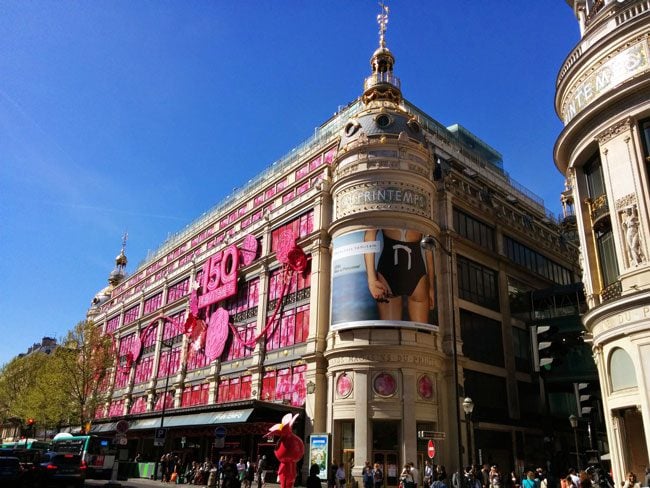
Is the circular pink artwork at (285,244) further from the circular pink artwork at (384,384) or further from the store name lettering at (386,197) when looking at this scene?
the circular pink artwork at (384,384)

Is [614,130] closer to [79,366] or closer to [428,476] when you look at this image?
[428,476]

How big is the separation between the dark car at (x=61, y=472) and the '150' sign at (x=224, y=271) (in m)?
20.9

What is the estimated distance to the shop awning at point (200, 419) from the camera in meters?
34.7

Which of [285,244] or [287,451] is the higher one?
[285,244]

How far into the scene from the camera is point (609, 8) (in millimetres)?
22859

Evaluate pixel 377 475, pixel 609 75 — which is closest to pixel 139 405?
pixel 377 475

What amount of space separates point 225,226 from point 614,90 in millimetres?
38737

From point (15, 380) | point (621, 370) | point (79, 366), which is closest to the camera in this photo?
point (621, 370)

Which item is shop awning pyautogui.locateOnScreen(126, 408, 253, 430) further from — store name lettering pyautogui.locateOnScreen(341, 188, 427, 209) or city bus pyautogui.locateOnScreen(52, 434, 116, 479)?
store name lettering pyautogui.locateOnScreen(341, 188, 427, 209)

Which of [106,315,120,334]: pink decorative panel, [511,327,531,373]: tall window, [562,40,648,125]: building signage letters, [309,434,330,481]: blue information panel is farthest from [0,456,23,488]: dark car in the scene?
[106,315,120,334]: pink decorative panel

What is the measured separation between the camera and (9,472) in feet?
78.3

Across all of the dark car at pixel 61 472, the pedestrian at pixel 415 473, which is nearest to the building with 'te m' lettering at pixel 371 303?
the pedestrian at pixel 415 473

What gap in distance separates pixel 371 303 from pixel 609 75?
17167 millimetres

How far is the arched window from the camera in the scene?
18781 mm
